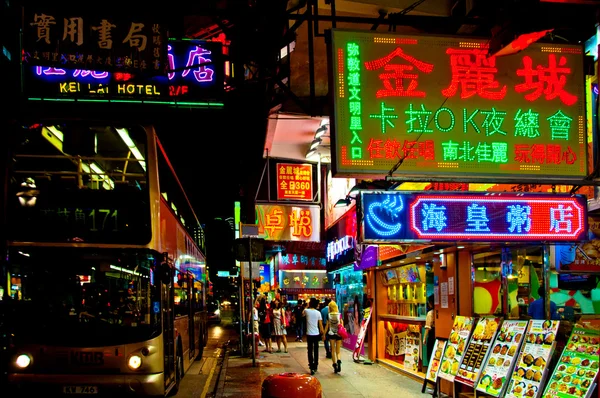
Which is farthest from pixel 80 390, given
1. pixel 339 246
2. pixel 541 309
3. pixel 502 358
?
pixel 339 246

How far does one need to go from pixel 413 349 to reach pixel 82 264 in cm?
855

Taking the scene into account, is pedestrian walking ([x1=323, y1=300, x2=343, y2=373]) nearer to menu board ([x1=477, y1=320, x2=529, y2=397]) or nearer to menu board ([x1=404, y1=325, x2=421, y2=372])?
menu board ([x1=404, y1=325, x2=421, y2=372])

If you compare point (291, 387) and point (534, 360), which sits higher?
point (291, 387)

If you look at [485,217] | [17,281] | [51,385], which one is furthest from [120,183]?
[485,217]

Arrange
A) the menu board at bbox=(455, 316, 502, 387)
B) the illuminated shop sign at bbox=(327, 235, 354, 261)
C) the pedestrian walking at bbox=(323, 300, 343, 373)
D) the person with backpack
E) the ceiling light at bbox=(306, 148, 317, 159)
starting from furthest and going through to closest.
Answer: the person with backpack, the ceiling light at bbox=(306, 148, 317, 159), the illuminated shop sign at bbox=(327, 235, 354, 261), the pedestrian walking at bbox=(323, 300, 343, 373), the menu board at bbox=(455, 316, 502, 387)

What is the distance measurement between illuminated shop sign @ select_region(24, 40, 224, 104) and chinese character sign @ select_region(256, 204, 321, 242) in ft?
23.3

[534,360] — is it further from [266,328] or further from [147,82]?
[266,328]

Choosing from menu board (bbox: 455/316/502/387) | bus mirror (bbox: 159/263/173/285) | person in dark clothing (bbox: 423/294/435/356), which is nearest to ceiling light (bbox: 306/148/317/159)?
person in dark clothing (bbox: 423/294/435/356)

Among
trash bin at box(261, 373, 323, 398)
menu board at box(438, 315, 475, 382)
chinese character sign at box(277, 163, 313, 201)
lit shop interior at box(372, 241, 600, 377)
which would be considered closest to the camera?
trash bin at box(261, 373, 323, 398)

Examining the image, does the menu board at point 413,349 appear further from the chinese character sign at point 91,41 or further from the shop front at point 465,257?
the chinese character sign at point 91,41

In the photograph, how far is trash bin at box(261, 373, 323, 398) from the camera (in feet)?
18.3

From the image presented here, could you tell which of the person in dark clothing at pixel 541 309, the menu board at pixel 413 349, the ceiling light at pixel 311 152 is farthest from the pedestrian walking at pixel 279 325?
the person in dark clothing at pixel 541 309

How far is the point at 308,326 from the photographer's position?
15969mm

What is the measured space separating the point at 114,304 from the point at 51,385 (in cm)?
161
